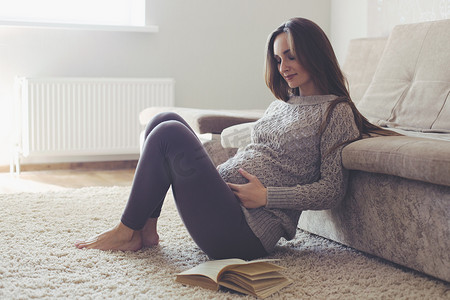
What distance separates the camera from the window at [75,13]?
12.1 ft

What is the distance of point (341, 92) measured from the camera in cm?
176

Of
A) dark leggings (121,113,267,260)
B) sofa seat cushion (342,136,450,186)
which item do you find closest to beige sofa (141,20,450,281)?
sofa seat cushion (342,136,450,186)

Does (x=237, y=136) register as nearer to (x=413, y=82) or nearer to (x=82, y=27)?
(x=413, y=82)

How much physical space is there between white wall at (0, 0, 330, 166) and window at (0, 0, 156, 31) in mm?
Answer: 69

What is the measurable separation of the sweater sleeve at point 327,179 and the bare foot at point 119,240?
45 cm

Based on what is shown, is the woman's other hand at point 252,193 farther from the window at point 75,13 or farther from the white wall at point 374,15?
the window at point 75,13

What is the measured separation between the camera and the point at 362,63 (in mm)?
2955

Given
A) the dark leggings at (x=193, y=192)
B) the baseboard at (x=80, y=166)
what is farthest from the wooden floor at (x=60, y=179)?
the dark leggings at (x=193, y=192)

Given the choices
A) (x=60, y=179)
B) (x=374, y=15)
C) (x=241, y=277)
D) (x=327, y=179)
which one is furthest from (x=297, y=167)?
(x=374, y=15)

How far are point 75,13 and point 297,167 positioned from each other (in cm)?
261

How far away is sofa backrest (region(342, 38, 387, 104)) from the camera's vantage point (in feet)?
9.42

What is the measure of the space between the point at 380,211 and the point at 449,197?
257mm

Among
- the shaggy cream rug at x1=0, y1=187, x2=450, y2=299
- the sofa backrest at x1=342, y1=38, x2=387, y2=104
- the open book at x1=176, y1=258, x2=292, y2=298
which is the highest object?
the sofa backrest at x1=342, y1=38, x2=387, y2=104

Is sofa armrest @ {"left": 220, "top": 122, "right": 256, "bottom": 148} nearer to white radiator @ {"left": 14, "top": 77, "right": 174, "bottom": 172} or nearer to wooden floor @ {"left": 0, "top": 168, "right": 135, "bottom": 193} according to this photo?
wooden floor @ {"left": 0, "top": 168, "right": 135, "bottom": 193}
